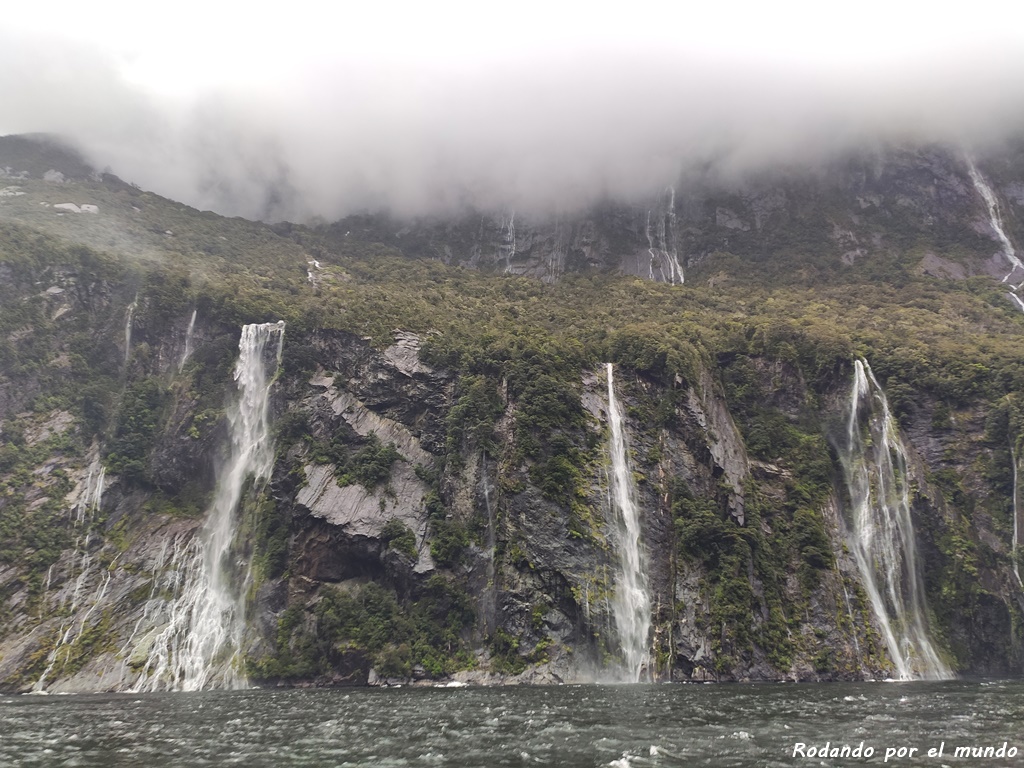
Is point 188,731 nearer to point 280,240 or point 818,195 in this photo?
point 280,240

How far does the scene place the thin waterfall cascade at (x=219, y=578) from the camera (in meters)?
53.0

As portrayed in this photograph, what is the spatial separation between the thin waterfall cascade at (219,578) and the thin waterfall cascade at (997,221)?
102m

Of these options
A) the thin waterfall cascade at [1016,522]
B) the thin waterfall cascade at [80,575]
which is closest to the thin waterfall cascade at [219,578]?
the thin waterfall cascade at [80,575]

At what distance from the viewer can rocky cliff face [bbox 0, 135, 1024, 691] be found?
52656 millimetres

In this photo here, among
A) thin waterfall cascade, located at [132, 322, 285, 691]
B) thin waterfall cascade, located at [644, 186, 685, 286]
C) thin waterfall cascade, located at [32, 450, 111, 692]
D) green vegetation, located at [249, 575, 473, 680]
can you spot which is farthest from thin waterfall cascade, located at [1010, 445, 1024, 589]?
thin waterfall cascade, located at [32, 450, 111, 692]

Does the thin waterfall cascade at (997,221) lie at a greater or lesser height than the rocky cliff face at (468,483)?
greater

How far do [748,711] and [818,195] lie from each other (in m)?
121

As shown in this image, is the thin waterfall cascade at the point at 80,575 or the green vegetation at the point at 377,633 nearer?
the green vegetation at the point at 377,633

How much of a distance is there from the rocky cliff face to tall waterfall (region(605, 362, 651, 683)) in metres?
0.76

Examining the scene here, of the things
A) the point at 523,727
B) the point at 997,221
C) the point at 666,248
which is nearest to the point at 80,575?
the point at 523,727

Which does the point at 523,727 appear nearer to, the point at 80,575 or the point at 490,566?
the point at 490,566

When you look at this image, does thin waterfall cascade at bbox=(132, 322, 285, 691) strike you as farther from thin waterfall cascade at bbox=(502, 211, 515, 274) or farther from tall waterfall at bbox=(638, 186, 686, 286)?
tall waterfall at bbox=(638, 186, 686, 286)

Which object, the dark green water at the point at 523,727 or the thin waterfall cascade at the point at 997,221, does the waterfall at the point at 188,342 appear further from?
the thin waterfall cascade at the point at 997,221

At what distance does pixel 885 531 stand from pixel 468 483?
3646 cm
